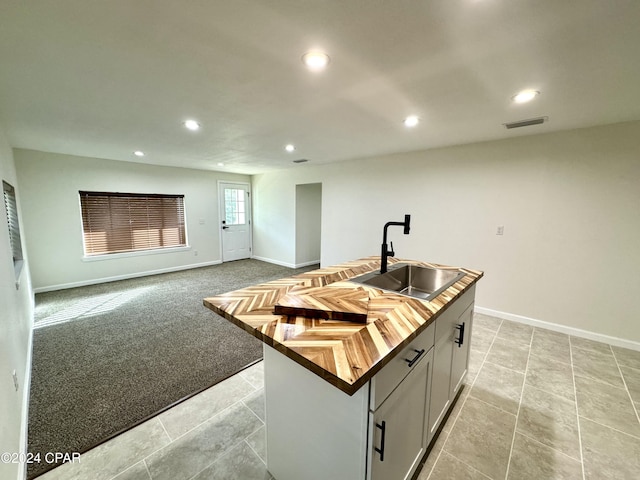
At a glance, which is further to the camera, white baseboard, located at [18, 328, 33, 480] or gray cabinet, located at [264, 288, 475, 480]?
white baseboard, located at [18, 328, 33, 480]

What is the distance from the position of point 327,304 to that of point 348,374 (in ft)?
1.55

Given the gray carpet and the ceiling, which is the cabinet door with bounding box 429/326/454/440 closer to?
the ceiling

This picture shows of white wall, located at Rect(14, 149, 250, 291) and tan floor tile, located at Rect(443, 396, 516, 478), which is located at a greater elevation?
white wall, located at Rect(14, 149, 250, 291)

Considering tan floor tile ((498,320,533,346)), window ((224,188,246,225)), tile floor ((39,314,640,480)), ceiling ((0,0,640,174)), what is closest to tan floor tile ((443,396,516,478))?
tile floor ((39,314,640,480))

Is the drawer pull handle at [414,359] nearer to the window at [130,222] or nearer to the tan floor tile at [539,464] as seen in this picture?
the tan floor tile at [539,464]

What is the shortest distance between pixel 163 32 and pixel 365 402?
1.90 m

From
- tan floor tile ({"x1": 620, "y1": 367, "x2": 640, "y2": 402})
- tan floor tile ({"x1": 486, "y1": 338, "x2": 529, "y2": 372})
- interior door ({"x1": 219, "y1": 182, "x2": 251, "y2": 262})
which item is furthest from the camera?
interior door ({"x1": 219, "y1": 182, "x2": 251, "y2": 262})

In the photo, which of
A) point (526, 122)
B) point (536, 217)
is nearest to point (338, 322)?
point (526, 122)

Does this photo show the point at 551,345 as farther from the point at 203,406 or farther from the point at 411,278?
Result: the point at 203,406

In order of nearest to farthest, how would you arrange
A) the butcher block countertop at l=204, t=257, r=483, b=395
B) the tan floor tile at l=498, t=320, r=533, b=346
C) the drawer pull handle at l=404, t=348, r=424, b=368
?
1. the butcher block countertop at l=204, t=257, r=483, b=395
2. the drawer pull handle at l=404, t=348, r=424, b=368
3. the tan floor tile at l=498, t=320, r=533, b=346

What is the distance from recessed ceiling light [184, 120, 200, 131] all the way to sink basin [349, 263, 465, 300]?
7.48 ft

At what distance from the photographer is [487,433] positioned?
166cm

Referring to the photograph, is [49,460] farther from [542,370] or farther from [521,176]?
[521,176]

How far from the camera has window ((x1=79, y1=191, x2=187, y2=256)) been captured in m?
4.59
